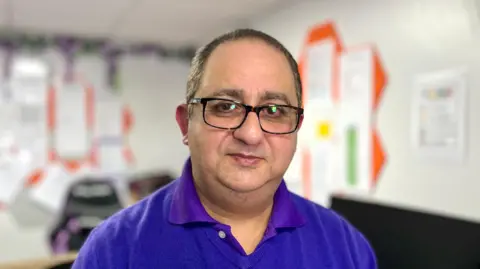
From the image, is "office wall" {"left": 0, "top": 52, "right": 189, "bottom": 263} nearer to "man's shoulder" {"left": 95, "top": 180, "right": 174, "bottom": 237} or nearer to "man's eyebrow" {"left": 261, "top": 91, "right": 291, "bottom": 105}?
"man's shoulder" {"left": 95, "top": 180, "right": 174, "bottom": 237}

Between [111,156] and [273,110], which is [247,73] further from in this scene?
[111,156]

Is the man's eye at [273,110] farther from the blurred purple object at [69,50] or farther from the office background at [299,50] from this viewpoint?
the blurred purple object at [69,50]

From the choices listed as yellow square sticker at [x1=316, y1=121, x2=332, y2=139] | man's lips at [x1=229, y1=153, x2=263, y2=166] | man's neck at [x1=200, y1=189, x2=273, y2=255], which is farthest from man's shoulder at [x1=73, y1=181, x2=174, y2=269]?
yellow square sticker at [x1=316, y1=121, x2=332, y2=139]

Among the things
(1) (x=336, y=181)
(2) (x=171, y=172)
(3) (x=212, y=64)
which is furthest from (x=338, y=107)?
(2) (x=171, y=172)

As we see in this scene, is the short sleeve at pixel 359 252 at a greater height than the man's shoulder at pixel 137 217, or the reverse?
the man's shoulder at pixel 137 217

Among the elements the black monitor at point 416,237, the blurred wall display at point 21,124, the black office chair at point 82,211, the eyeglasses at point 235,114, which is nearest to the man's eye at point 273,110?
the eyeglasses at point 235,114

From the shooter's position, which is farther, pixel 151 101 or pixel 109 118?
pixel 151 101

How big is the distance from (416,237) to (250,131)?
99 cm

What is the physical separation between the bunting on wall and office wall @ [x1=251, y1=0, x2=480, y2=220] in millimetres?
1825

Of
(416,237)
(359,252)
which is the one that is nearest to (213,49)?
(359,252)

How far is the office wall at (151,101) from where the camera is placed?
144 inches

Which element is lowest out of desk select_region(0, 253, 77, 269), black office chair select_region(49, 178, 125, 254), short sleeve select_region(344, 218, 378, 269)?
black office chair select_region(49, 178, 125, 254)

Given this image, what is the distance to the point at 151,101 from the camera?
12.4ft

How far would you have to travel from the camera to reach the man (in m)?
0.85
